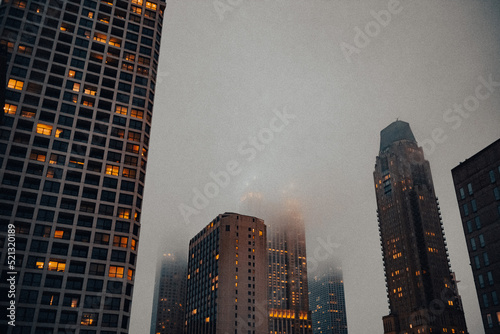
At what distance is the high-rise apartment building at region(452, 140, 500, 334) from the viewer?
6262 cm

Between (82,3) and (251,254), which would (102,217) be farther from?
(251,254)

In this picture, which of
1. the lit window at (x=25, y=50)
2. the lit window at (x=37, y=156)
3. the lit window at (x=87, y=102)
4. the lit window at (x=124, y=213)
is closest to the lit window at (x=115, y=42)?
the lit window at (x=87, y=102)

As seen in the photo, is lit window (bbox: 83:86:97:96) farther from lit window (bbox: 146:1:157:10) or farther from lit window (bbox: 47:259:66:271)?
lit window (bbox: 47:259:66:271)

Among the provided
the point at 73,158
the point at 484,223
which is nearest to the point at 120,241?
the point at 73,158

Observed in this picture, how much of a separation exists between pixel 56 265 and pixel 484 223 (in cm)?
7959

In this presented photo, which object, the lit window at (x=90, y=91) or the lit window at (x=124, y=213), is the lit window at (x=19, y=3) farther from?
the lit window at (x=124, y=213)

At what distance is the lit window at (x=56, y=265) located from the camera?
7125cm

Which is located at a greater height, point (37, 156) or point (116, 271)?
point (37, 156)

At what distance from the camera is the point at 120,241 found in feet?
257

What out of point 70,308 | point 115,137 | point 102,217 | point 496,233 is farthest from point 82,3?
point 496,233

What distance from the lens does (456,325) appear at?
190m

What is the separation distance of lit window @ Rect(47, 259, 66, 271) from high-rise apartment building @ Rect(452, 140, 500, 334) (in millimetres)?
75755

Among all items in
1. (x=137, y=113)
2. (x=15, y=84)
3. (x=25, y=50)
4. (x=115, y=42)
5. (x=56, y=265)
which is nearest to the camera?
(x=56, y=265)

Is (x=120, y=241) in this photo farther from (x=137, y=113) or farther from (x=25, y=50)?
(x=25, y=50)
